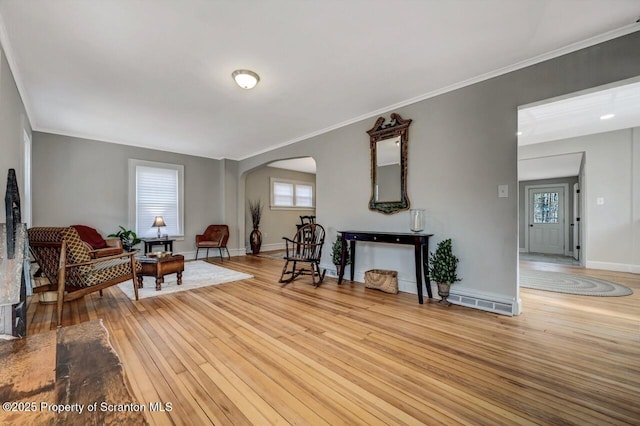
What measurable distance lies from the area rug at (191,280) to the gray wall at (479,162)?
2400 mm

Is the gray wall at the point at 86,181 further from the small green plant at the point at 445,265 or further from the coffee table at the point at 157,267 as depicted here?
the small green plant at the point at 445,265

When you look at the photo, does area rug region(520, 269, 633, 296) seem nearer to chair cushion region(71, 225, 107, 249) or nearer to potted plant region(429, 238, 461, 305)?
potted plant region(429, 238, 461, 305)

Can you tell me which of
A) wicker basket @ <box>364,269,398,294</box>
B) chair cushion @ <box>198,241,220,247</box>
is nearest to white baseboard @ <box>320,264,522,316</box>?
wicker basket @ <box>364,269,398,294</box>

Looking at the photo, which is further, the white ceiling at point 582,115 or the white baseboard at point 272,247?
the white baseboard at point 272,247

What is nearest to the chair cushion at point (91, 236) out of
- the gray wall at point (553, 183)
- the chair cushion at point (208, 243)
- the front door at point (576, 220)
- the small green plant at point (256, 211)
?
the chair cushion at point (208, 243)

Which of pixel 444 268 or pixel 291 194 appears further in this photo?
pixel 291 194

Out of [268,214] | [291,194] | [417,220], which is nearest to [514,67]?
[417,220]

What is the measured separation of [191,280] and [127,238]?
2.18 metres

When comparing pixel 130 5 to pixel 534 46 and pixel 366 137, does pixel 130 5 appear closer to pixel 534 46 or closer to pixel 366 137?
A: pixel 366 137

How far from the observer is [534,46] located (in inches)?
97.4

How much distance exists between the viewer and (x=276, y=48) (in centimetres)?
247

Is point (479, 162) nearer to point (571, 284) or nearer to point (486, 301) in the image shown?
point (486, 301)

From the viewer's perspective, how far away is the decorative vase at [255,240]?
7191 mm

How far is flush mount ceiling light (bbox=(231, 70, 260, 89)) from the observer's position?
283 centimetres
